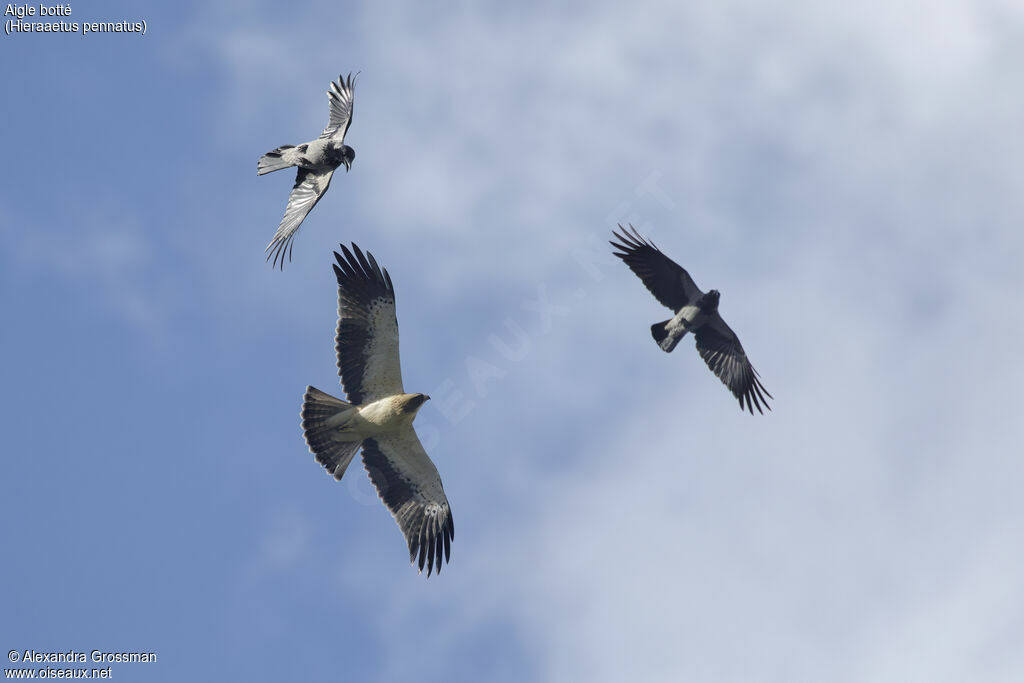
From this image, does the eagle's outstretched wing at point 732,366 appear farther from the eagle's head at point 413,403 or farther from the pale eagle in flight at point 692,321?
the eagle's head at point 413,403

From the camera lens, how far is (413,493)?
1606 cm

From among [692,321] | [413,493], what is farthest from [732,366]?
[413,493]

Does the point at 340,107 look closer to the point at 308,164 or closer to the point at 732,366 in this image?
the point at 308,164

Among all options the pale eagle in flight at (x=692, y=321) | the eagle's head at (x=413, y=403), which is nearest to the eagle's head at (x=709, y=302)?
the pale eagle in flight at (x=692, y=321)

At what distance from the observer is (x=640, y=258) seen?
18.1 m

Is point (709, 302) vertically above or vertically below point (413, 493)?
above

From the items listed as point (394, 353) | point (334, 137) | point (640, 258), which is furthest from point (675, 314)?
point (334, 137)

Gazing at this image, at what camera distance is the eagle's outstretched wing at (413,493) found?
51.8 ft

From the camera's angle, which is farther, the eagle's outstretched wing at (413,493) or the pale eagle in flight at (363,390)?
the eagle's outstretched wing at (413,493)

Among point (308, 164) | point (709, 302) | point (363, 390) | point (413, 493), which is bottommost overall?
point (413, 493)

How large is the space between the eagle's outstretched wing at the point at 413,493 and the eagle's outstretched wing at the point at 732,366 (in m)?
5.28

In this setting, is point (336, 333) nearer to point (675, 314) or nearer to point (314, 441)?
point (314, 441)

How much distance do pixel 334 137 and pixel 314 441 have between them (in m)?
5.45

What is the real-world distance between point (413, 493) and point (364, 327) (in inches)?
102
